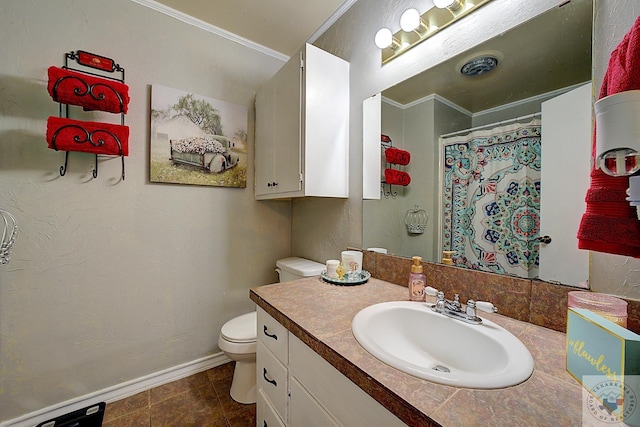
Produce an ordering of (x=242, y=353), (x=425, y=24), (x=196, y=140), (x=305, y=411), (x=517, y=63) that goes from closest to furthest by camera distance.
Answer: (x=305, y=411) → (x=517, y=63) → (x=425, y=24) → (x=242, y=353) → (x=196, y=140)

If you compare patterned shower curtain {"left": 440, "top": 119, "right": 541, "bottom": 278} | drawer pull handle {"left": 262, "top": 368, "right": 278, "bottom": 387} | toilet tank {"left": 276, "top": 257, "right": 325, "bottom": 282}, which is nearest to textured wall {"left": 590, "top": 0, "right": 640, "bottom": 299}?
patterned shower curtain {"left": 440, "top": 119, "right": 541, "bottom": 278}

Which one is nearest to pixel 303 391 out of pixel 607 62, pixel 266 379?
pixel 266 379

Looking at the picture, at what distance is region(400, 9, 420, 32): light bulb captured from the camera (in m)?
1.18

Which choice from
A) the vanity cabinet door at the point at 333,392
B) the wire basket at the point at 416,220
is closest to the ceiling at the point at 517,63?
the wire basket at the point at 416,220

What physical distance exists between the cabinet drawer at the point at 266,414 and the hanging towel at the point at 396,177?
1147 millimetres

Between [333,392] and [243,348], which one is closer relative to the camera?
[333,392]

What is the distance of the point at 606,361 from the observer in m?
0.47

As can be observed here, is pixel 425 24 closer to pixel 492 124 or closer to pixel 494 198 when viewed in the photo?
pixel 492 124

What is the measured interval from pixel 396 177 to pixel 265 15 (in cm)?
143

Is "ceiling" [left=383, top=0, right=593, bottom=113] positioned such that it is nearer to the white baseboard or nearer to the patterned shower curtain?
the patterned shower curtain

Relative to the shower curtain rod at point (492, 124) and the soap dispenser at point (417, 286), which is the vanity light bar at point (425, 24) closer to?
the shower curtain rod at point (492, 124)

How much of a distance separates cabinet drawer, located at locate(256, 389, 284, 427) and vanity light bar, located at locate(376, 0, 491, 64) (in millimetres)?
1749

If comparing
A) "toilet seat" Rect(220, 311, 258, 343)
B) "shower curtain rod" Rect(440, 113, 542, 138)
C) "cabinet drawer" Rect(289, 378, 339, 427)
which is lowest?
"toilet seat" Rect(220, 311, 258, 343)

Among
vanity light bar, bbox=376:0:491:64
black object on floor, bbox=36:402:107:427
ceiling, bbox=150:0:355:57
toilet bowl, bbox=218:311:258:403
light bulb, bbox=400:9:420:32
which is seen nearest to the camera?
vanity light bar, bbox=376:0:491:64
